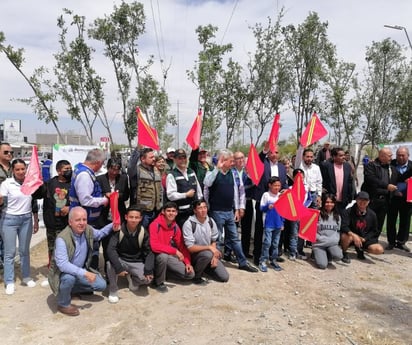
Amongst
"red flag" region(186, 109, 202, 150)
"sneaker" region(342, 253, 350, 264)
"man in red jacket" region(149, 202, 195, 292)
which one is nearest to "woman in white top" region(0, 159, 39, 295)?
"man in red jacket" region(149, 202, 195, 292)

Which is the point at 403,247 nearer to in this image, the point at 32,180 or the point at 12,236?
the point at 32,180

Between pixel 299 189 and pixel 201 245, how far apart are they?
6.21 ft

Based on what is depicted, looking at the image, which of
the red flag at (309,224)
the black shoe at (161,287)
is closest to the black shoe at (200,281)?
the black shoe at (161,287)

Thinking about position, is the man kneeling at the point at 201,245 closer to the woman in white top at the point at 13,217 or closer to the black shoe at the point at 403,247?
the woman in white top at the point at 13,217

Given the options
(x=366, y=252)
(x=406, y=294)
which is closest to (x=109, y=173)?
(x=406, y=294)

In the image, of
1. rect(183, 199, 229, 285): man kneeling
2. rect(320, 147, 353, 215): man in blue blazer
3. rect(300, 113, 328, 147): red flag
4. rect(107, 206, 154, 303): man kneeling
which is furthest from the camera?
rect(300, 113, 328, 147): red flag

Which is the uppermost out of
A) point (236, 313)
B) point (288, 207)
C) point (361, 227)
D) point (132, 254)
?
point (288, 207)

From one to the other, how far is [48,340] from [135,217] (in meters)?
1.64

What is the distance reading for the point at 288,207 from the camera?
223 inches

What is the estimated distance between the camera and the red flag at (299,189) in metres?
5.83

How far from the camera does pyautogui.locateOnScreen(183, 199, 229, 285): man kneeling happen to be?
5.08 metres

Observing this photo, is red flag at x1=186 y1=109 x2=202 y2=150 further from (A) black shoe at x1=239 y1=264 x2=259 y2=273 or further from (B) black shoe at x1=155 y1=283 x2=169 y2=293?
(B) black shoe at x1=155 y1=283 x2=169 y2=293

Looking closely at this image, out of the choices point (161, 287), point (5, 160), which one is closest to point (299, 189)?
point (161, 287)

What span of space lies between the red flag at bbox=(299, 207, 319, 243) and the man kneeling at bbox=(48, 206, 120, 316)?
3.27 metres
